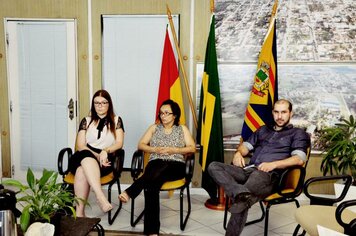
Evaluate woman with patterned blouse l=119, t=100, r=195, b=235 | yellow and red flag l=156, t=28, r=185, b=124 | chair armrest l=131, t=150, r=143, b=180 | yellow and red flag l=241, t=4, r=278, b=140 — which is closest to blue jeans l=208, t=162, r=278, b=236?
woman with patterned blouse l=119, t=100, r=195, b=235

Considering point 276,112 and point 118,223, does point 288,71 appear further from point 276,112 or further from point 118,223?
point 118,223

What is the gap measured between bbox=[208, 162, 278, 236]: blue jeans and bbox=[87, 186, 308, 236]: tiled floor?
45 cm

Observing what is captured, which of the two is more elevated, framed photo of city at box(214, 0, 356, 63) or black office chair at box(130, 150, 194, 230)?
framed photo of city at box(214, 0, 356, 63)

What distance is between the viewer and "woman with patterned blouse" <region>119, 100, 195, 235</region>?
350 centimetres

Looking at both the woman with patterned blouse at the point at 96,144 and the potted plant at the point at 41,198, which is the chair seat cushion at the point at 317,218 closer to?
the potted plant at the point at 41,198

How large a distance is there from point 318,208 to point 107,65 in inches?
112

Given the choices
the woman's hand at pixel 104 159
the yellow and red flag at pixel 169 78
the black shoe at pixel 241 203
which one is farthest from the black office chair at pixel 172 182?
the yellow and red flag at pixel 169 78

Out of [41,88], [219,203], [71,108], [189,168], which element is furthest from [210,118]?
[41,88]

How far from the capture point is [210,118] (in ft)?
13.7

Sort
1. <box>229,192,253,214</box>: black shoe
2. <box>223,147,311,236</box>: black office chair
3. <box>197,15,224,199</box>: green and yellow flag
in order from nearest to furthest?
1. <box>229,192,253,214</box>: black shoe
2. <box>223,147,311,236</box>: black office chair
3. <box>197,15,224,199</box>: green and yellow flag

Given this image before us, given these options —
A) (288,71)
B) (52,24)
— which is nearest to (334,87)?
(288,71)

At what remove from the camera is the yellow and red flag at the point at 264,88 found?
4.20 meters

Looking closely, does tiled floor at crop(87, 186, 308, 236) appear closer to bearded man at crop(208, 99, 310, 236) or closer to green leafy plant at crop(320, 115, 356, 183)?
bearded man at crop(208, 99, 310, 236)

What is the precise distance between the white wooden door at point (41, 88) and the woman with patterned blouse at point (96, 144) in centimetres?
96
